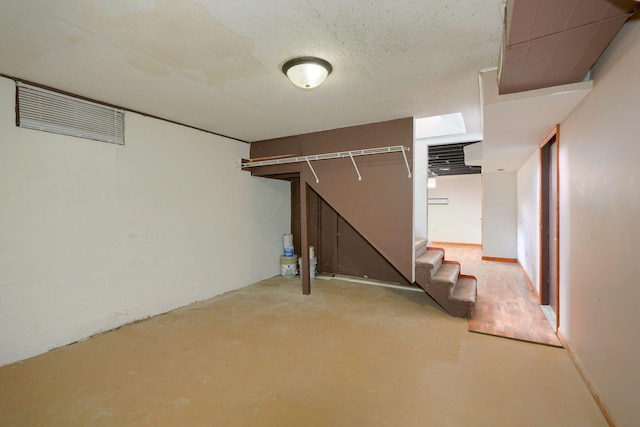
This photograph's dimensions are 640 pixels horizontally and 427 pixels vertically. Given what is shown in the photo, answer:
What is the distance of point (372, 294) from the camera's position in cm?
388

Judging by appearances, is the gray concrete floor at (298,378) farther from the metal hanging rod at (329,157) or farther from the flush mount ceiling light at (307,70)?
the flush mount ceiling light at (307,70)

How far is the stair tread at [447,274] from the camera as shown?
312 cm

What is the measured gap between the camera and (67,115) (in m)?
2.46

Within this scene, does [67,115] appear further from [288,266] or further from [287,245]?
[288,266]

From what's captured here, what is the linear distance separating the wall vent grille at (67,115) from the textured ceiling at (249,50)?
0.40 feet

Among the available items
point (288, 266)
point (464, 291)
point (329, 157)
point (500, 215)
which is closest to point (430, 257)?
point (464, 291)

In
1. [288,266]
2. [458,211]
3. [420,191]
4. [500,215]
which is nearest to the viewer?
[420,191]

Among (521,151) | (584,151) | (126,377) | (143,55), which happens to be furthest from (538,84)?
(126,377)

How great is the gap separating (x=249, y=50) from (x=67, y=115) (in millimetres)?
1831

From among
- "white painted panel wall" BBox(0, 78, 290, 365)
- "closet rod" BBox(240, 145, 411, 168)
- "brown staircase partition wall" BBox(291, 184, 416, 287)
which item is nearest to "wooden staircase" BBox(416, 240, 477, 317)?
"brown staircase partition wall" BBox(291, 184, 416, 287)

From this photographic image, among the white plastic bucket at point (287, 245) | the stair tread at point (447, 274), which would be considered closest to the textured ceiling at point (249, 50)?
the stair tread at point (447, 274)

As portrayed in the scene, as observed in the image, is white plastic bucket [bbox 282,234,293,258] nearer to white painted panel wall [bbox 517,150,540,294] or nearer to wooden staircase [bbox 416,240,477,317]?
wooden staircase [bbox 416,240,477,317]

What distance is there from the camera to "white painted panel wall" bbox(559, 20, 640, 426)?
133 centimetres

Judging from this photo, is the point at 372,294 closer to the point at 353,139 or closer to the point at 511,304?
the point at 511,304
